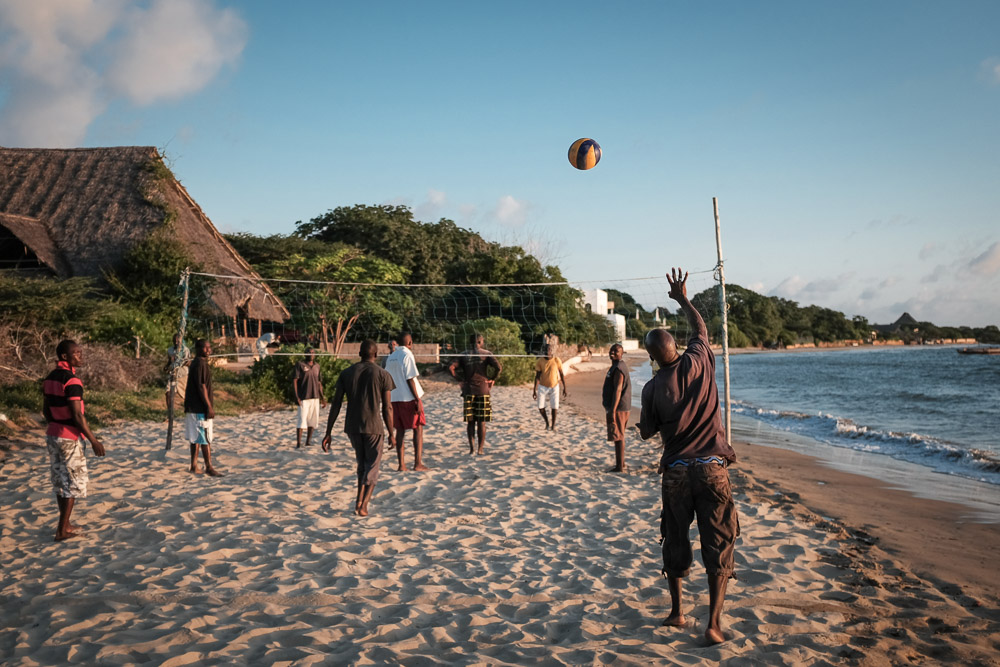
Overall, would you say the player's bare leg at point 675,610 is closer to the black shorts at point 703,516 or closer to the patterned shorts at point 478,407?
the black shorts at point 703,516

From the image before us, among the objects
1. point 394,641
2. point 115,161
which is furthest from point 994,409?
point 115,161

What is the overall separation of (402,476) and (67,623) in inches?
155

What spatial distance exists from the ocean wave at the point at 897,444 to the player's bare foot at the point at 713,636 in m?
7.26

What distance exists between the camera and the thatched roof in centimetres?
1700

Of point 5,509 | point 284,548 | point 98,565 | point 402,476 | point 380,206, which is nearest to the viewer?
point 98,565

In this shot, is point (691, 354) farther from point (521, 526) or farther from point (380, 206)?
point (380, 206)

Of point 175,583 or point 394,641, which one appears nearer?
point 394,641

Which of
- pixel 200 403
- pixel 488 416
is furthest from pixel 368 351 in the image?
pixel 488 416

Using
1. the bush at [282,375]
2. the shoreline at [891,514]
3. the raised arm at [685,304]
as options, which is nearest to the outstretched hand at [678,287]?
the raised arm at [685,304]

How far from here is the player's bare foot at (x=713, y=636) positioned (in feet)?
11.0

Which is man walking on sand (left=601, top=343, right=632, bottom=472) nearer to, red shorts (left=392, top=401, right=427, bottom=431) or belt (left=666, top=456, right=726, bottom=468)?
red shorts (left=392, top=401, right=427, bottom=431)

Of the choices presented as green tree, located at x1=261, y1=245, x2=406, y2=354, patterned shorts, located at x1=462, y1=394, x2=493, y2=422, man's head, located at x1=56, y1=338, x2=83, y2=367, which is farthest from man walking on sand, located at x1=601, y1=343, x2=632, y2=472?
green tree, located at x1=261, y1=245, x2=406, y2=354

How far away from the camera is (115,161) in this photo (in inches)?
751

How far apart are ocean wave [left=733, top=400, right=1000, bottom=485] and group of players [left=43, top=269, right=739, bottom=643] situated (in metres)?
5.53
